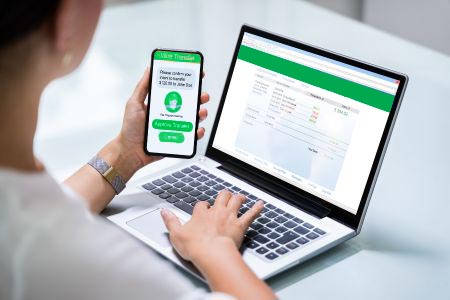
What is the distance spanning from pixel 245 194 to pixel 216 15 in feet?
3.17

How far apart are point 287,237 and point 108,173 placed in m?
0.30

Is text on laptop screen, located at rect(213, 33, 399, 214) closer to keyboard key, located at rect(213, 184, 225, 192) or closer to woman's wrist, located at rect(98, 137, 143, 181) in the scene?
keyboard key, located at rect(213, 184, 225, 192)

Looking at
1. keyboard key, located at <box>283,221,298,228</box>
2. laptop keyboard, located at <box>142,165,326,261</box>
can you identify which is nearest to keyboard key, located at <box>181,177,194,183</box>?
laptop keyboard, located at <box>142,165,326,261</box>

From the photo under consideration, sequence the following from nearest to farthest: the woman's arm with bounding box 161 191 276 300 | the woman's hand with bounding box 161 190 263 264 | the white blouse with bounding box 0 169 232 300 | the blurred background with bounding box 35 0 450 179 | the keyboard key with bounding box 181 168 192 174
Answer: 1. the white blouse with bounding box 0 169 232 300
2. the woman's arm with bounding box 161 191 276 300
3. the woman's hand with bounding box 161 190 263 264
4. the keyboard key with bounding box 181 168 192 174
5. the blurred background with bounding box 35 0 450 179

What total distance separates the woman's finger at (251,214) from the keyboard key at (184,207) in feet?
0.39

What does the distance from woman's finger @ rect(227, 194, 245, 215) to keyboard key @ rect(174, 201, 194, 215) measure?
0.32 ft

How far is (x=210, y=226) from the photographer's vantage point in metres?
A: 1.08

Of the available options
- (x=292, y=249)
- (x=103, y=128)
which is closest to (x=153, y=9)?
(x=103, y=128)

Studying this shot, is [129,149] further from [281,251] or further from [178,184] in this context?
[281,251]

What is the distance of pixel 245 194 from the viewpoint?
1282 mm

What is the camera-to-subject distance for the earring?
75 cm

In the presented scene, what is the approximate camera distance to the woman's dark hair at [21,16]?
2.20ft

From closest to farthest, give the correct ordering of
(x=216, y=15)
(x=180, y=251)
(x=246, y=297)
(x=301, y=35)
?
(x=246, y=297) < (x=180, y=251) < (x=301, y=35) < (x=216, y=15)

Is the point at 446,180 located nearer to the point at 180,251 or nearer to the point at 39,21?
the point at 180,251
